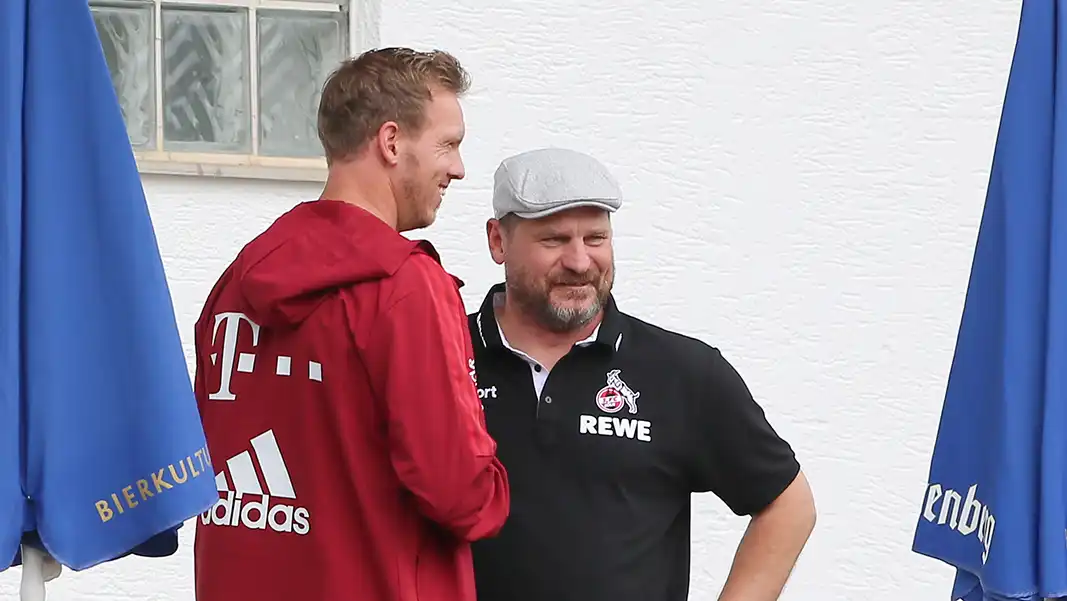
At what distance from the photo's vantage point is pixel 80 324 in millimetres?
2533

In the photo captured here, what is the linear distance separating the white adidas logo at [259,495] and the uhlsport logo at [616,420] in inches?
28.6

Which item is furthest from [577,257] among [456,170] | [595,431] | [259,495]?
[259,495]

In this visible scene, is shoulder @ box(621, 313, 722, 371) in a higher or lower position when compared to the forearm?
higher

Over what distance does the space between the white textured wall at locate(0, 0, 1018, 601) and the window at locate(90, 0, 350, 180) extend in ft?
0.52

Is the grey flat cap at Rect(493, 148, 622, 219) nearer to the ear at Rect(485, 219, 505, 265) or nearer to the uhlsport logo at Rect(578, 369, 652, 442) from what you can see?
the ear at Rect(485, 219, 505, 265)

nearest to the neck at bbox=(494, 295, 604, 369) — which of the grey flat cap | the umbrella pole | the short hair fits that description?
the grey flat cap

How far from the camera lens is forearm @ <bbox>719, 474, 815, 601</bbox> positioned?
3.32 m

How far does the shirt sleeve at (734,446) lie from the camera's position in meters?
3.25

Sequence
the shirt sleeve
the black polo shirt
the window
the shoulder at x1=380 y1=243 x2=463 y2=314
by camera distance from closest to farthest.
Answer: the shoulder at x1=380 y1=243 x2=463 y2=314 < the black polo shirt < the shirt sleeve < the window

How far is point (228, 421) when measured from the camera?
276cm

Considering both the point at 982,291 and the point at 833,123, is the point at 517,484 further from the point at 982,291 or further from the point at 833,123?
the point at 833,123

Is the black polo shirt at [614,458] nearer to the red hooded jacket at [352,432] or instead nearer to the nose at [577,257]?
the nose at [577,257]

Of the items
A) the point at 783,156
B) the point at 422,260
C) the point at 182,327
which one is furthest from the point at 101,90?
the point at 783,156

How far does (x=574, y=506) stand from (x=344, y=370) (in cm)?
71
